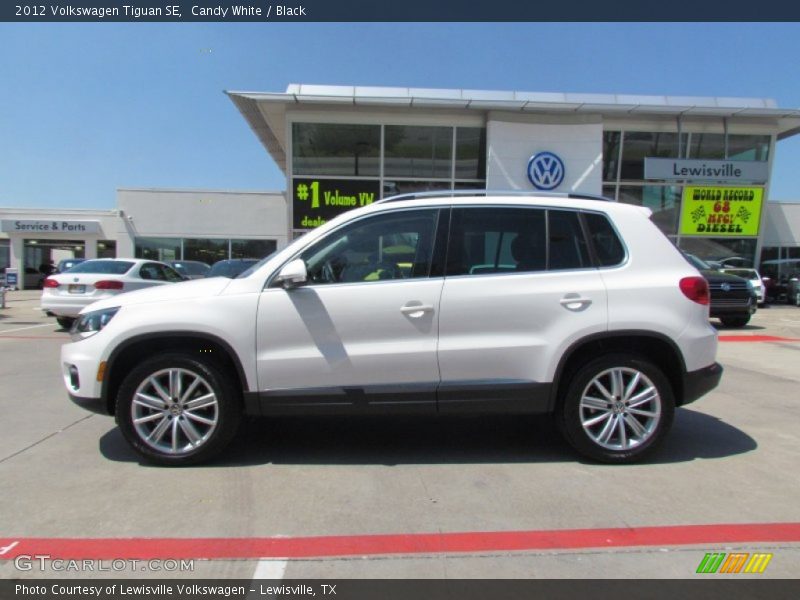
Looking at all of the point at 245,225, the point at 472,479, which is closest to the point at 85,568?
the point at 472,479

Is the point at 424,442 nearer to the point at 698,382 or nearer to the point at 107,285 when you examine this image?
the point at 698,382

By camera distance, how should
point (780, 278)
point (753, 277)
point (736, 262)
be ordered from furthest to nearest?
1. point (780, 278)
2. point (736, 262)
3. point (753, 277)

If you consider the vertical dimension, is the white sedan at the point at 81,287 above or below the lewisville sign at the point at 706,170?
below

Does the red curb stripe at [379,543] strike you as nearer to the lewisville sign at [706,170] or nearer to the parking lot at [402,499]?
the parking lot at [402,499]

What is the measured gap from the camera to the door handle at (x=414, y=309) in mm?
4012

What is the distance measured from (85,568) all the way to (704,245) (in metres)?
20.9

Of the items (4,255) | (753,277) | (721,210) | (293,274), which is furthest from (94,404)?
(4,255)

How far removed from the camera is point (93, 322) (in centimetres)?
420

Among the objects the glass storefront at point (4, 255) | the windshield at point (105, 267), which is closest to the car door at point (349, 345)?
the windshield at point (105, 267)

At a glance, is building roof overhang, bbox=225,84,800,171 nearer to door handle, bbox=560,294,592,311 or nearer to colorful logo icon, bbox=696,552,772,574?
door handle, bbox=560,294,592,311

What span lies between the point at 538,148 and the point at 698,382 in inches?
574

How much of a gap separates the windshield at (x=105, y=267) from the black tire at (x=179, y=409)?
28.7ft

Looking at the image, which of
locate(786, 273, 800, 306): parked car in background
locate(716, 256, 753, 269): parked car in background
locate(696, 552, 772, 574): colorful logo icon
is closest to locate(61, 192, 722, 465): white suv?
locate(696, 552, 772, 574): colorful logo icon

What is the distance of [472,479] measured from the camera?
156 inches
